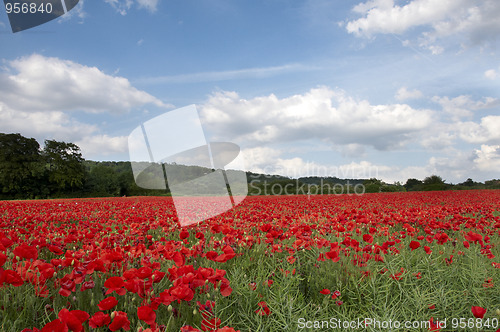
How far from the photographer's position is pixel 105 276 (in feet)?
9.64

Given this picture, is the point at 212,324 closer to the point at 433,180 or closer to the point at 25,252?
the point at 25,252

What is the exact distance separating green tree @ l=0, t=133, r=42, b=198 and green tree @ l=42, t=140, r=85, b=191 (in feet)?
5.00

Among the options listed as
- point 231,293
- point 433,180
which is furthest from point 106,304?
point 433,180

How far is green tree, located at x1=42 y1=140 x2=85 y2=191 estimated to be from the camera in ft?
136

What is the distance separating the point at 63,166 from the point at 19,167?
16.2 ft

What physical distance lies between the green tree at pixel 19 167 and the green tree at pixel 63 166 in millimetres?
1522

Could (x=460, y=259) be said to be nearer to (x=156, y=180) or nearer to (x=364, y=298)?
(x=364, y=298)

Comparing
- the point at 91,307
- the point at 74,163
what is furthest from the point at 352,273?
the point at 74,163

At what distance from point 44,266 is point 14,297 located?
42 centimetres

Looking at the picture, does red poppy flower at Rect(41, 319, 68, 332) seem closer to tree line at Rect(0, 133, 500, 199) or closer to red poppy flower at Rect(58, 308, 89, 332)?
red poppy flower at Rect(58, 308, 89, 332)

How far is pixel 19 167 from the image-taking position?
40156 millimetres

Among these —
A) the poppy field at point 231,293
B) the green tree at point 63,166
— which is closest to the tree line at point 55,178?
the green tree at point 63,166

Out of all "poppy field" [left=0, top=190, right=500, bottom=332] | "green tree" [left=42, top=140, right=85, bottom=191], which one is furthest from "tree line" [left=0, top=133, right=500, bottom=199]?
"poppy field" [left=0, top=190, right=500, bottom=332]

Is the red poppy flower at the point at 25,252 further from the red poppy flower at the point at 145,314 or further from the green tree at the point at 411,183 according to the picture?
the green tree at the point at 411,183
